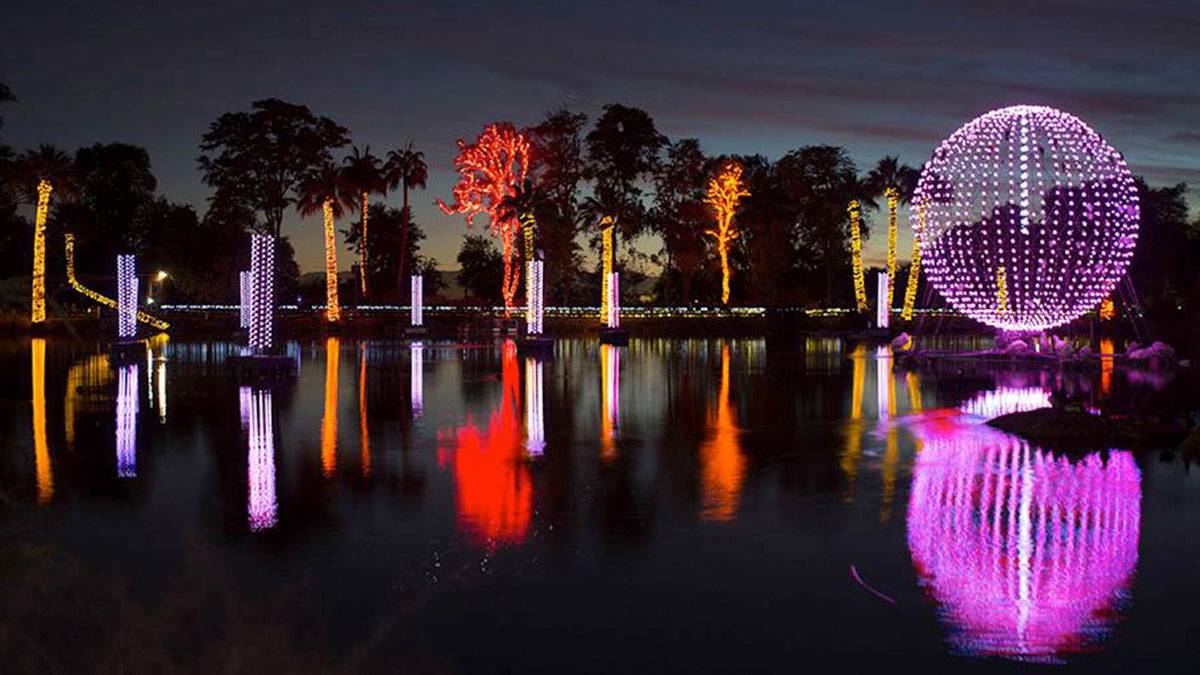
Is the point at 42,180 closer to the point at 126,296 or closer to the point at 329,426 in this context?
the point at 126,296

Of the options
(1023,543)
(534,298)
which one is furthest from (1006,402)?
(534,298)

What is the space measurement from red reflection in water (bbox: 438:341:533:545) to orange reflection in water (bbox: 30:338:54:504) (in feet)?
13.1

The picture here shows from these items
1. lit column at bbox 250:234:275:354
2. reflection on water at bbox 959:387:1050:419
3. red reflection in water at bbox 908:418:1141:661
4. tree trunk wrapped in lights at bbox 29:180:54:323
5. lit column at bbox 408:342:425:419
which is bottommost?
red reflection in water at bbox 908:418:1141:661

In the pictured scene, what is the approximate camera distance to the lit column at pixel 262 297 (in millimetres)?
26469

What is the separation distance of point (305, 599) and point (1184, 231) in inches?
2738

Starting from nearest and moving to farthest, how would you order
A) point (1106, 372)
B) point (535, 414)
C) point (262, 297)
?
1. point (535, 414)
2. point (262, 297)
3. point (1106, 372)

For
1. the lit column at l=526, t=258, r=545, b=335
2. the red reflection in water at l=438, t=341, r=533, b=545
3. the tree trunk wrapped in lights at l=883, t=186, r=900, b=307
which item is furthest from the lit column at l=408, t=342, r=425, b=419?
the tree trunk wrapped in lights at l=883, t=186, r=900, b=307

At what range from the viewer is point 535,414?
18906mm

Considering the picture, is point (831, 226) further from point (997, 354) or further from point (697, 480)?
point (697, 480)

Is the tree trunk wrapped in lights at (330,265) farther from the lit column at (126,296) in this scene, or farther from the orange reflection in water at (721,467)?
the orange reflection in water at (721,467)

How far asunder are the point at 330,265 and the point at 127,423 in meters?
40.8

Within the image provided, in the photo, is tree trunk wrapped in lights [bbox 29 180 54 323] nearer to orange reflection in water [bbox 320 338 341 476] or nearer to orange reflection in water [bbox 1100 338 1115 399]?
orange reflection in water [bbox 320 338 341 476]

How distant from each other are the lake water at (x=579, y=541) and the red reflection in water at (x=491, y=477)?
62 mm

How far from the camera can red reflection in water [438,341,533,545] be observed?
Result: 1030 centimetres
